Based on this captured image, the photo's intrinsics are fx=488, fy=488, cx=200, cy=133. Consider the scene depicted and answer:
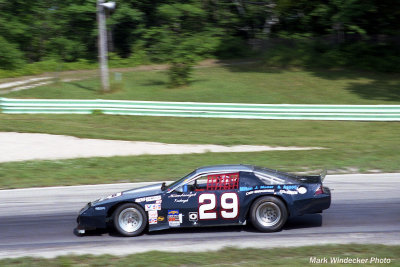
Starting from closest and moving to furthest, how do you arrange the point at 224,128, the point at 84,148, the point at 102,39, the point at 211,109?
the point at 84,148 < the point at 224,128 < the point at 211,109 < the point at 102,39

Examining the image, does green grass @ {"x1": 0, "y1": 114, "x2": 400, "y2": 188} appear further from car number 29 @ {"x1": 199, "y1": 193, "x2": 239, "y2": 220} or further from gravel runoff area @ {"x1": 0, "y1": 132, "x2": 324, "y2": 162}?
car number 29 @ {"x1": 199, "y1": 193, "x2": 239, "y2": 220}

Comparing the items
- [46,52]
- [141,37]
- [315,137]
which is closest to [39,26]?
[46,52]

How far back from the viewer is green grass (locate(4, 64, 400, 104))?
24.9m

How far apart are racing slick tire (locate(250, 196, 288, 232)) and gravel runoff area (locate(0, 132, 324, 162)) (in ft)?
23.2

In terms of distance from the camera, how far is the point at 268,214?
838cm

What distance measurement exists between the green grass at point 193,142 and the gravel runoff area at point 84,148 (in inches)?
20.8

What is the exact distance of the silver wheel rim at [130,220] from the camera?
8484 mm

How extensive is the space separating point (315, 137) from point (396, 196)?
686 cm

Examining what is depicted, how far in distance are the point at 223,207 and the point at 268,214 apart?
80 centimetres

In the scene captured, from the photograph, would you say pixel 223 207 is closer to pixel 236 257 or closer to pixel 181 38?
pixel 236 257

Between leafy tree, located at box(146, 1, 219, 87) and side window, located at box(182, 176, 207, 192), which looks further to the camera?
leafy tree, located at box(146, 1, 219, 87)

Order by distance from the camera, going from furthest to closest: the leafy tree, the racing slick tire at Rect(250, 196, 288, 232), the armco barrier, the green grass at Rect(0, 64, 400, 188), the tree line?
the tree line, the leafy tree, the armco barrier, the green grass at Rect(0, 64, 400, 188), the racing slick tire at Rect(250, 196, 288, 232)

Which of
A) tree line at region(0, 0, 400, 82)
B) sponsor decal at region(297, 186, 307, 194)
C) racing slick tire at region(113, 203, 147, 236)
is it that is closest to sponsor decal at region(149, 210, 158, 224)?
racing slick tire at region(113, 203, 147, 236)

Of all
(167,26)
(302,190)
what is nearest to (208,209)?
(302,190)
